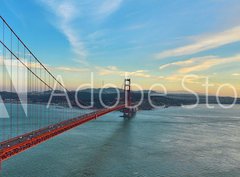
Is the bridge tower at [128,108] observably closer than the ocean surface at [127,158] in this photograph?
No

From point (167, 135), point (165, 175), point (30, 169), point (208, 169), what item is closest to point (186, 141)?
point (167, 135)

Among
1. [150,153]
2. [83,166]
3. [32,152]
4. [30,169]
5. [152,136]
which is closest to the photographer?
[30,169]

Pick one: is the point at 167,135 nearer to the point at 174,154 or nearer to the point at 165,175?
the point at 174,154

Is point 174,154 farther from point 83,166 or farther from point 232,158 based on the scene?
point 83,166

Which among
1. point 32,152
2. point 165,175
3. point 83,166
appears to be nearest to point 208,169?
point 165,175

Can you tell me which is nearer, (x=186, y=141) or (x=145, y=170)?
(x=145, y=170)

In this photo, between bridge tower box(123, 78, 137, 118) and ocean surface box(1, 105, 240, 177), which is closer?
ocean surface box(1, 105, 240, 177)

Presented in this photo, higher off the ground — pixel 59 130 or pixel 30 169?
pixel 59 130

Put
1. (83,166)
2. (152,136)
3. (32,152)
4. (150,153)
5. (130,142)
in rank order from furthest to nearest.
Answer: (152,136)
(130,142)
(150,153)
(32,152)
(83,166)

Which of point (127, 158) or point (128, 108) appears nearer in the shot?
point (127, 158)
